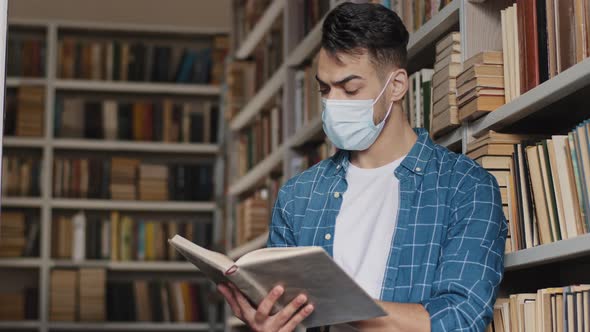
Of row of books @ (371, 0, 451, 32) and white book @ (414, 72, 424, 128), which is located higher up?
row of books @ (371, 0, 451, 32)

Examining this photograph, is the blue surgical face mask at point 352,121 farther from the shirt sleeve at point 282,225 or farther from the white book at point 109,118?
the white book at point 109,118

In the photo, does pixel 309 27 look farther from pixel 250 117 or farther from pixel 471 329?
pixel 471 329

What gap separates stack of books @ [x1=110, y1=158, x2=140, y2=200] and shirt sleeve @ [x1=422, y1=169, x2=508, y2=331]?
15.2 ft

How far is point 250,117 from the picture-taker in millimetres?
5254

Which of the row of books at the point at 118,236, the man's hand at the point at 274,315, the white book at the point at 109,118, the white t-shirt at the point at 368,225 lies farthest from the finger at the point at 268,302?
the white book at the point at 109,118

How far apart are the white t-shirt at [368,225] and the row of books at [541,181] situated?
10.1 inches

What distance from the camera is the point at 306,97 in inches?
156

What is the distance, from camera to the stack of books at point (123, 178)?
20.9 ft

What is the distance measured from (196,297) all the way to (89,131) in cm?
126

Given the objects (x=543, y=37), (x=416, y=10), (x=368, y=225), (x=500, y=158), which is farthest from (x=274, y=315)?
(x=416, y=10)

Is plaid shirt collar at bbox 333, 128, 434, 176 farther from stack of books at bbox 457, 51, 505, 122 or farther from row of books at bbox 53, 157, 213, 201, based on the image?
row of books at bbox 53, 157, 213, 201

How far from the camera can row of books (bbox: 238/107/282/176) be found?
4.55m

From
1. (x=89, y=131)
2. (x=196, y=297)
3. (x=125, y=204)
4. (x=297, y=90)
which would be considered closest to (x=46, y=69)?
(x=89, y=131)

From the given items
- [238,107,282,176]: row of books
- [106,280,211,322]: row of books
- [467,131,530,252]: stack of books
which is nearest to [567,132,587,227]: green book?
[467,131,530,252]: stack of books
